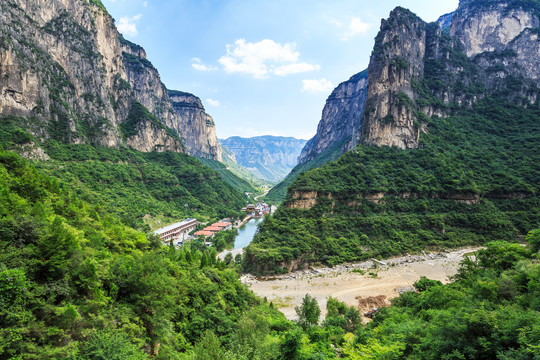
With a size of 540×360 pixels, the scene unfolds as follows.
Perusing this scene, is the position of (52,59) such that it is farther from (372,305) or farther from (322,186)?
(372,305)

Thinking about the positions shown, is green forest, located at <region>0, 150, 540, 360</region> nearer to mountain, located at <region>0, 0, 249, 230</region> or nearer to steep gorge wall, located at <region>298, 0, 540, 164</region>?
mountain, located at <region>0, 0, 249, 230</region>

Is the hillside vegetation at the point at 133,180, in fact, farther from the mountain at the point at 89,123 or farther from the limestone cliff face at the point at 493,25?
the limestone cliff face at the point at 493,25

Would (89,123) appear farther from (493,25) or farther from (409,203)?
(493,25)

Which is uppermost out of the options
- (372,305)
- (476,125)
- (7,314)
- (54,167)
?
(476,125)

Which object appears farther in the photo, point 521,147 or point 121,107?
point 121,107

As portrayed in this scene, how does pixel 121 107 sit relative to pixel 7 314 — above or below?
above

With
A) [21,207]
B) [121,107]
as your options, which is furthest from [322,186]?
[121,107]

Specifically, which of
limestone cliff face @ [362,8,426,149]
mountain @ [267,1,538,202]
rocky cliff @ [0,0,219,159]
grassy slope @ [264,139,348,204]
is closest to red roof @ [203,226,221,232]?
rocky cliff @ [0,0,219,159]
